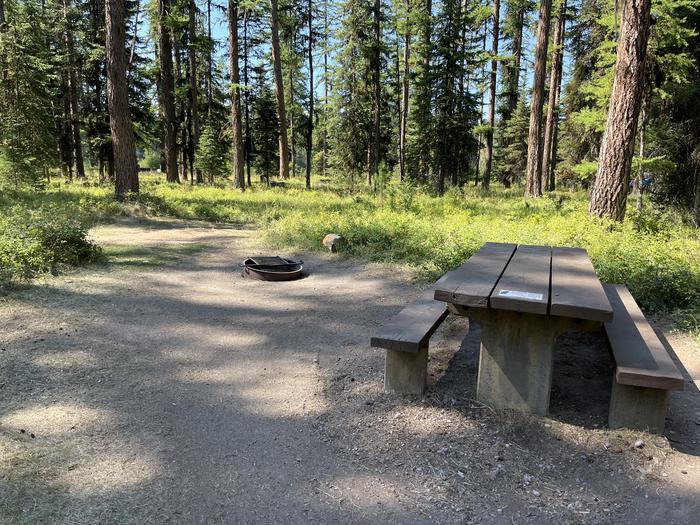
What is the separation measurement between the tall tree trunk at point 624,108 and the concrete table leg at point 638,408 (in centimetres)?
621

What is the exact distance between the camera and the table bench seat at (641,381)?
2865mm

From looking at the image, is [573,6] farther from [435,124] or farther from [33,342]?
[33,342]

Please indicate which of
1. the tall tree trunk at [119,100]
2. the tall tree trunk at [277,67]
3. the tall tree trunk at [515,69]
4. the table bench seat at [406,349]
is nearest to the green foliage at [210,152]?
the tall tree trunk at [277,67]

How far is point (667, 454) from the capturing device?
297 cm

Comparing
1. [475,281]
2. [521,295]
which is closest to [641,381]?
[521,295]

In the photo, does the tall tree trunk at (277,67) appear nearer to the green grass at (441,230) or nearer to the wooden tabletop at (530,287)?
the green grass at (441,230)

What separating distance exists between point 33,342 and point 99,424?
1.74 meters

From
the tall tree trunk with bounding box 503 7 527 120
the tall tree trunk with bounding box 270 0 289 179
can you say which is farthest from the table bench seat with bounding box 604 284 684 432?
the tall tree trunk with bounding box 503 7 527 120

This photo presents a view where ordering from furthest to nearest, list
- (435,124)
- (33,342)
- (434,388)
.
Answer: (435,124), (33,342), (434,388)

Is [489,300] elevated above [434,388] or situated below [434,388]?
above

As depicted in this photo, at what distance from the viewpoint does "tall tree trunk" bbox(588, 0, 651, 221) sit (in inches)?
317

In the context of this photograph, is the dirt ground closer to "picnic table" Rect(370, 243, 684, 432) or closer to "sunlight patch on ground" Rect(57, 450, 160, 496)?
"sunlight patch on ground" Rect(57, 450, 160, 496)

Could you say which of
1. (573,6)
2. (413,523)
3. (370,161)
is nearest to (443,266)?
(413,523)

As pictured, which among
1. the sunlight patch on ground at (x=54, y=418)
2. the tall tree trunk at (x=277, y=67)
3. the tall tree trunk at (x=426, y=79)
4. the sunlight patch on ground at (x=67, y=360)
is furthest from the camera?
the tall tree trunk at (x=426, y=79)
